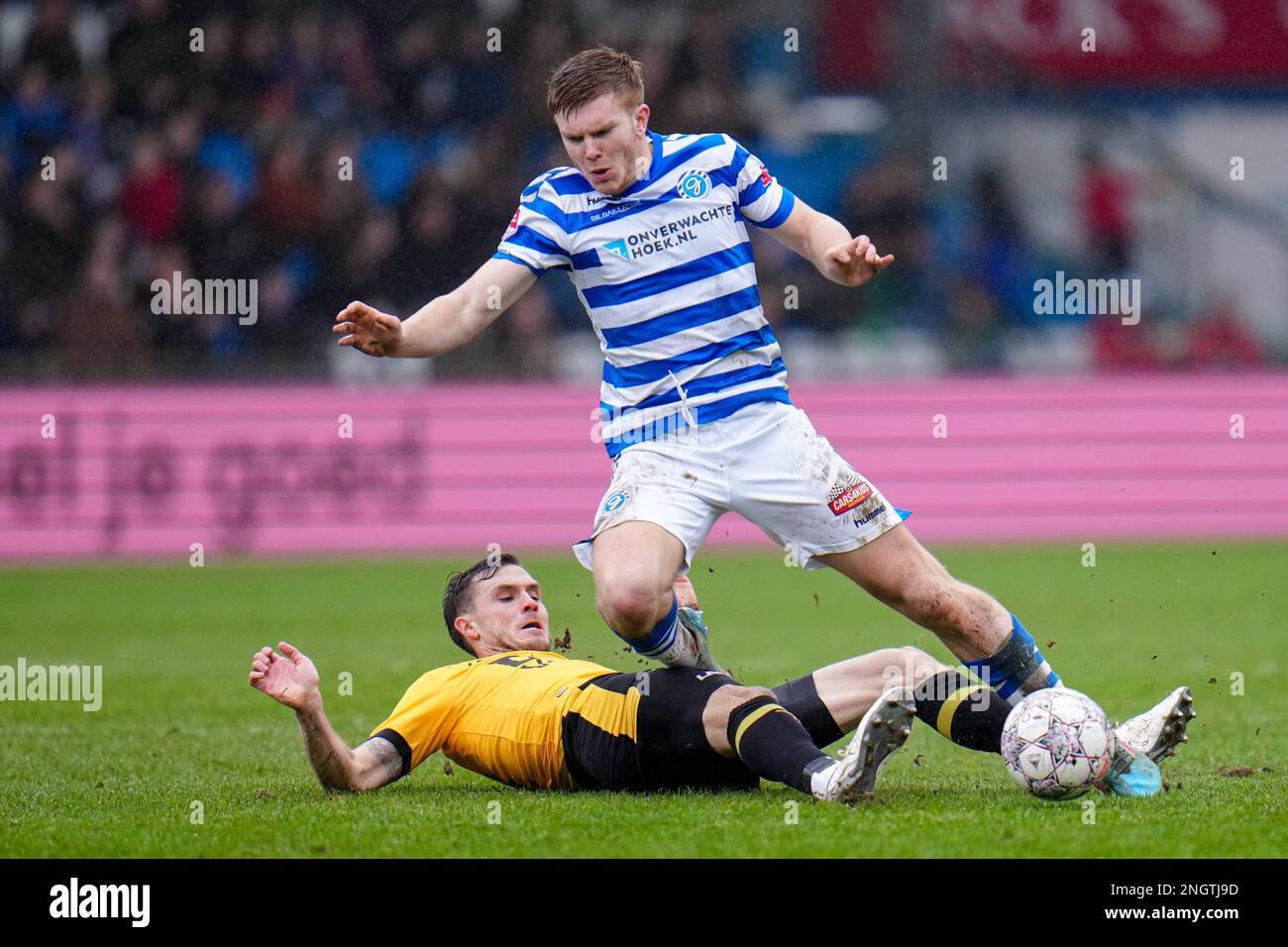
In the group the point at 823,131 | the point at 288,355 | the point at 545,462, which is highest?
the point at 823,131

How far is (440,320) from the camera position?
200 inches

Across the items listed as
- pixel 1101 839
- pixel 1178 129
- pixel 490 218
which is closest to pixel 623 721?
pixel 1101 839

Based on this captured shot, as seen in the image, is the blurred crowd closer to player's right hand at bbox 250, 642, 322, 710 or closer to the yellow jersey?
Answer: the yellow jersey

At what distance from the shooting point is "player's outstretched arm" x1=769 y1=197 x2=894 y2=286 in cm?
502

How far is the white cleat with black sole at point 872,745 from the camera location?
447 centimetres

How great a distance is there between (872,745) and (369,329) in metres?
1.78

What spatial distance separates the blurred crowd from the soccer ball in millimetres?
9791

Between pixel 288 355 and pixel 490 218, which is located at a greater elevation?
pixel 490 218

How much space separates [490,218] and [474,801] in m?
10.2

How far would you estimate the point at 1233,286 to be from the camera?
18.5 metres

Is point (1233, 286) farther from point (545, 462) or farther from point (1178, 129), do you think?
point (545, 462)

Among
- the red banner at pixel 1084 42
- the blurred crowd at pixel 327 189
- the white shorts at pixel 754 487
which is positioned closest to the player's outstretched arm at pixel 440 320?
the white shorts at pixel 754 487

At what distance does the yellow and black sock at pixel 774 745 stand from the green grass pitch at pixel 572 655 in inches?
4.7
